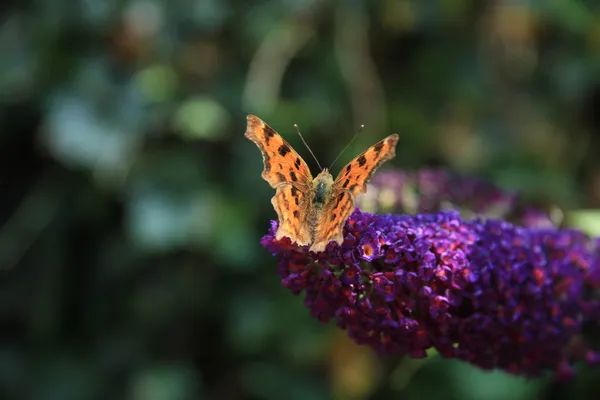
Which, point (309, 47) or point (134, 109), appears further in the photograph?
point (309, 47)

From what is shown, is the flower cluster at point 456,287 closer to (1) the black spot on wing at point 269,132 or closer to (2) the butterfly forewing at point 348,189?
(2) the butterfly forewing at point 348,189

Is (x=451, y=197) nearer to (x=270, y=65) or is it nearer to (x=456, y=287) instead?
(x=456, y=287)

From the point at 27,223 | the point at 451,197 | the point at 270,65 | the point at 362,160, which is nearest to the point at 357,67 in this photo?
the point at 270,65

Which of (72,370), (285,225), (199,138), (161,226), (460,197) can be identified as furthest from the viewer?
(72,370)

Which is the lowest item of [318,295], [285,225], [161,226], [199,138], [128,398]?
[128,398]

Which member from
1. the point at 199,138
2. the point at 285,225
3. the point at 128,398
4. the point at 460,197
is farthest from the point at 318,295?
the point at 128,398

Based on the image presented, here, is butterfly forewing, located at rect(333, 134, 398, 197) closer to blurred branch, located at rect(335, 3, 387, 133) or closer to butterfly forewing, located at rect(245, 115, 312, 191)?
butterfly forewing, located at rect(245, 115, 312, 191)

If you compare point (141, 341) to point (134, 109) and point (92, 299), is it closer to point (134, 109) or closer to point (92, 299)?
point (92, 299)
